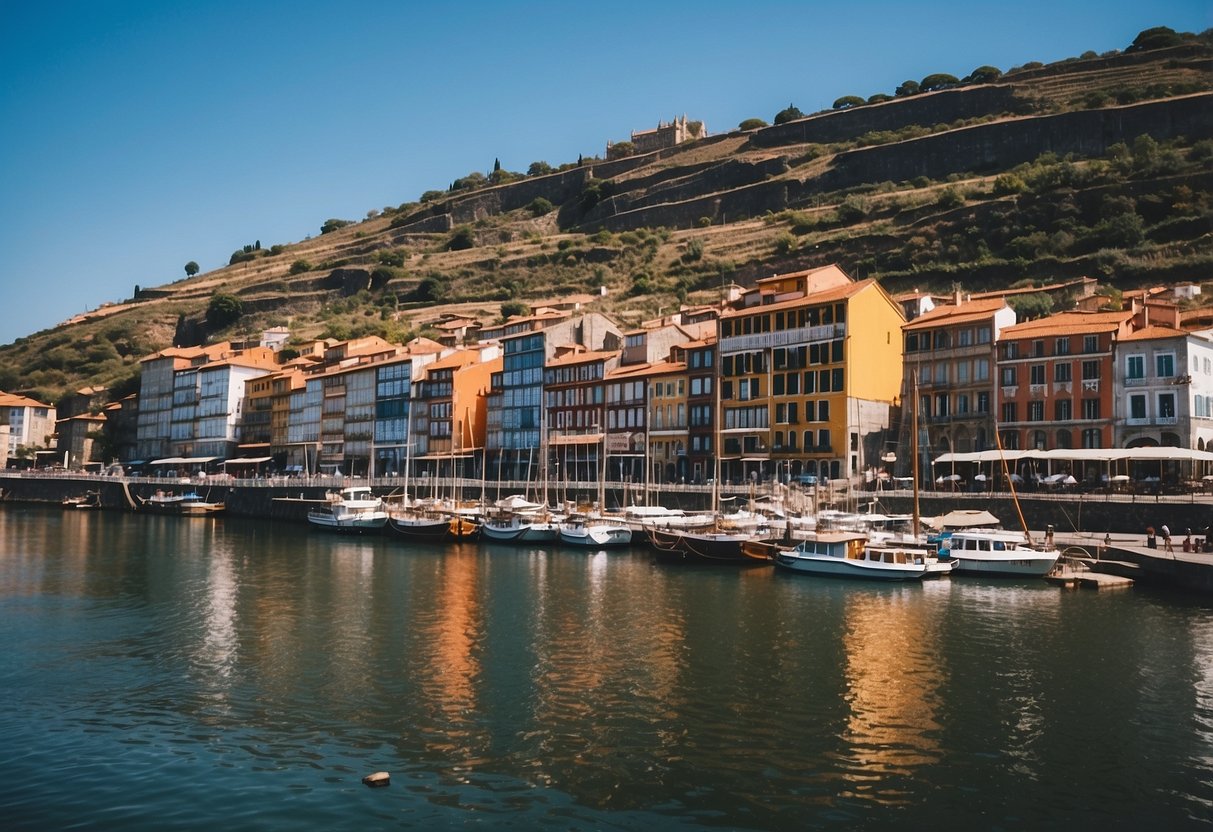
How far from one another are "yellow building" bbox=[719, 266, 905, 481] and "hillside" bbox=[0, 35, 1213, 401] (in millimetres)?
29268

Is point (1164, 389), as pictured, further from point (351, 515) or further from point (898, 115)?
point (898, 115)

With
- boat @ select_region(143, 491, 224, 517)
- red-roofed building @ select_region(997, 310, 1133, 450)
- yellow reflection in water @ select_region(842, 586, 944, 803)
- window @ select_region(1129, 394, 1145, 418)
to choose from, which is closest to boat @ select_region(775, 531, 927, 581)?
yellow reflection in water @ select_region(842, 586, 944, 803)

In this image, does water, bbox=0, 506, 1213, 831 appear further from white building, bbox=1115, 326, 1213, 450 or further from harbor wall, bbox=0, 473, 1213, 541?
white building, bbox=1115, 326, 1213, 450

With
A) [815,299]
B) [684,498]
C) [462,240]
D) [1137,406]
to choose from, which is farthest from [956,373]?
[462,240]

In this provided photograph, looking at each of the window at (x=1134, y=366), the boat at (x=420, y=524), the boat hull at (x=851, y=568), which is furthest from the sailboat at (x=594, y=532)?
the window at (x=1134, y=366)

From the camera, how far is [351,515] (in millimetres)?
69438

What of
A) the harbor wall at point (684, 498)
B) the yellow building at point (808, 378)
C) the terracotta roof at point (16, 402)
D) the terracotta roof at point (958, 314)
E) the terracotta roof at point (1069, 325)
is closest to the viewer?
the harbor wall at point (684, 498)

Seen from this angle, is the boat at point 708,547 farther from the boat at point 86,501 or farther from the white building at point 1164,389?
the boat at point 86,501

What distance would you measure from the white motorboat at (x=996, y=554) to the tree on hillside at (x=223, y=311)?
12153 cm

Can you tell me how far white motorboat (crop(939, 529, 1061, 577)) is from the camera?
3991cm

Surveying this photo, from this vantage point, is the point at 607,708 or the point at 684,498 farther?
the point at 684,498

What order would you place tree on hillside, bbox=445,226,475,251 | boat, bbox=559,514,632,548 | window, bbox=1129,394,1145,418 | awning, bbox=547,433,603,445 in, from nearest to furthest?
window, bbox=1129,394,1145,418
boat, bbox=559,514,632,548
awning, bbox=547,433,603,445
tree on hillside, bbox=445,226,475,251

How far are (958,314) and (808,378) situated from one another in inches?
405

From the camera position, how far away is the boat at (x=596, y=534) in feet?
180
